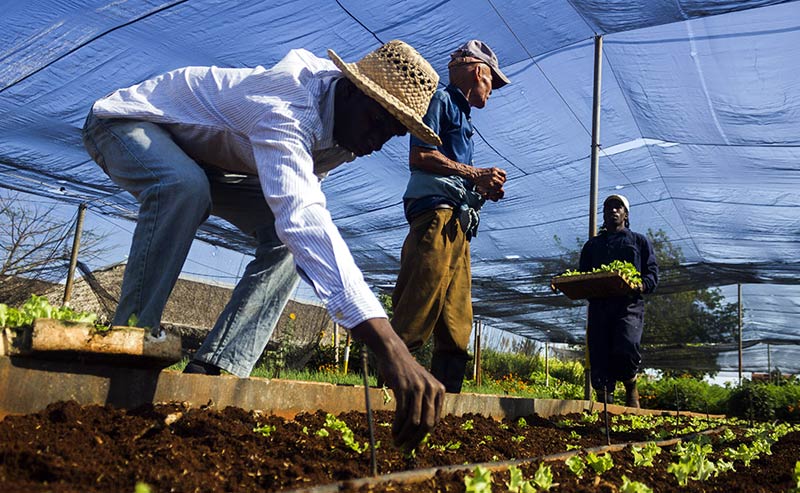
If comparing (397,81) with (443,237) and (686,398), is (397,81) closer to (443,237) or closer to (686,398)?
(443,237)

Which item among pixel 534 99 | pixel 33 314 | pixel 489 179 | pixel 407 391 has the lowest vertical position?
pixel 407 391

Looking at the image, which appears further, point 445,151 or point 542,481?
point 445,151

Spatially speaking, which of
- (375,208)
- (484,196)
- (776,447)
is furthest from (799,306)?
(484,196)

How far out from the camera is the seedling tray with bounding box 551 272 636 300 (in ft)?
17.6

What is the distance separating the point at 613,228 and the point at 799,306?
11772 millimetres

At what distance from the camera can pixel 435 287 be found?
3.76 m

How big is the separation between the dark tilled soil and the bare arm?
4.98 feet

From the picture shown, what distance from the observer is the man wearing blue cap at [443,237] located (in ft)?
12.2

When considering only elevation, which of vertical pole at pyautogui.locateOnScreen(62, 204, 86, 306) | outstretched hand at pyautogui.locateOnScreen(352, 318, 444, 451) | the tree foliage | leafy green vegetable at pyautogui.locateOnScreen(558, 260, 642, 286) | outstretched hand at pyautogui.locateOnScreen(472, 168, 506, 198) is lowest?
outstretched hand at pyautogui.locateOnScreen(352, 318, 444, 451)

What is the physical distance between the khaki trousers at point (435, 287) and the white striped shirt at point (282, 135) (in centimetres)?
119

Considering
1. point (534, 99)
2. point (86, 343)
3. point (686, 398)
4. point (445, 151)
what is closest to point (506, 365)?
point (686, 398)

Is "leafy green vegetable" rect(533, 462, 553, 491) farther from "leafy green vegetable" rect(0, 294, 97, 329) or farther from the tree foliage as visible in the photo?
the tree foliage

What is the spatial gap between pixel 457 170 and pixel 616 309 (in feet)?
8.47

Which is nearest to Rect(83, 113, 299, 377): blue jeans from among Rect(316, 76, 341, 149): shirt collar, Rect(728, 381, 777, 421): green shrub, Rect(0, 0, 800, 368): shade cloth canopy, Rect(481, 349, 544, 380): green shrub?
Rect(316, 76, 341, 149): shirt collar
